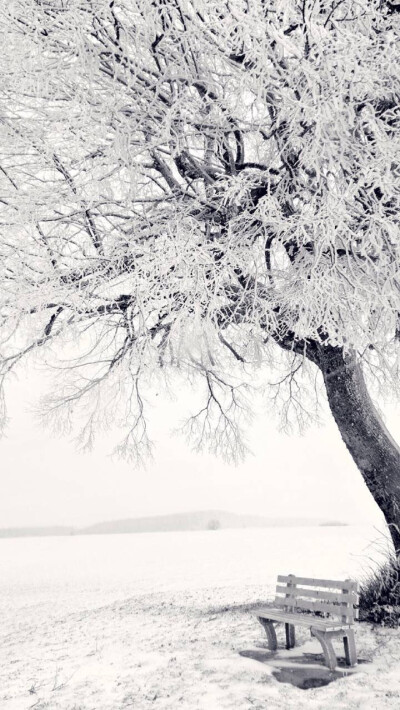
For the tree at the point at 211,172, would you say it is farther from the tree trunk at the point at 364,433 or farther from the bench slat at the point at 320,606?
the bench slat at the point at 320,606

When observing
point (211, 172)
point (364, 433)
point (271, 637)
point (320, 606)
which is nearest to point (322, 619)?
point (320, 606)

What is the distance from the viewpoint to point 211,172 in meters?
7.26

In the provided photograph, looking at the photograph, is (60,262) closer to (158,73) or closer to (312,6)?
(158,73)

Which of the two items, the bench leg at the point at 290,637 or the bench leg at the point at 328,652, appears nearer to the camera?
the bench leg at the point at 328,652

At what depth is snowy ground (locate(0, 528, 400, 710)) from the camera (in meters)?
5.14

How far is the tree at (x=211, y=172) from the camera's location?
5.34m

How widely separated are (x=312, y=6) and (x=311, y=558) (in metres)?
15.2

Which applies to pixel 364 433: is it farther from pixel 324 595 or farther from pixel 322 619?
pixel 322 619

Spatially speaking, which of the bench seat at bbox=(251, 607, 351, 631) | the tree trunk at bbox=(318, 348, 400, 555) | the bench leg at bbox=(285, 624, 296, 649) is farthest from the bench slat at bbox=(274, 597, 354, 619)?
the tree trunk at bbox=(318, 348, 400, 555)

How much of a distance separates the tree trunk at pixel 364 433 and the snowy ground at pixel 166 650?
2.01 ft

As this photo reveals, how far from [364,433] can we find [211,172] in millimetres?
3811

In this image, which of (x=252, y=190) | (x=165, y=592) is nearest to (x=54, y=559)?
(x=165, y=592)

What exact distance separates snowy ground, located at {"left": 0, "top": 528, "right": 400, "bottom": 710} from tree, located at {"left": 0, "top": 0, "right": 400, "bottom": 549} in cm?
262

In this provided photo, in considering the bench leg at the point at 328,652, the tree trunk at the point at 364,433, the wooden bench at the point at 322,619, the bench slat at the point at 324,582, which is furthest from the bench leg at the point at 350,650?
the tree trunk at the point at 364,433
